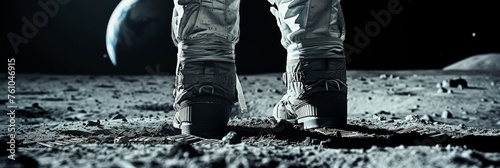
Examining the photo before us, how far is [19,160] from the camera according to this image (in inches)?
36.6

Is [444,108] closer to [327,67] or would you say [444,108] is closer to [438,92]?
[438,92]

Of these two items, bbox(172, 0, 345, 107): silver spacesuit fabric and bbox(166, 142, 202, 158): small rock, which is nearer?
bbox(166, 142, 202, 158): small rock

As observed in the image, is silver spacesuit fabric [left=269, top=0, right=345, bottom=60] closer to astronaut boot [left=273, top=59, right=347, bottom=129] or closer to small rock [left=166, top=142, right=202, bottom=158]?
astronaut boot [left=273, top=59, right=347, bottom=129]

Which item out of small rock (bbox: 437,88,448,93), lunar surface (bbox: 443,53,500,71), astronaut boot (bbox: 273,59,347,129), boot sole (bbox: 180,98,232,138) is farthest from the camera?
lunar surface (bbox: 443,53,500,71)

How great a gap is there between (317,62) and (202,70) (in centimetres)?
42

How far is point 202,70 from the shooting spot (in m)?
1.56

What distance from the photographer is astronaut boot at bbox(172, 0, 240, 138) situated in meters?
1.54

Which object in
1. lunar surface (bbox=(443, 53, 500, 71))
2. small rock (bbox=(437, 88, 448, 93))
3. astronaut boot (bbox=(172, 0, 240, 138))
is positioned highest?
lunar surface (bbox=(443, 53, 500, 71))


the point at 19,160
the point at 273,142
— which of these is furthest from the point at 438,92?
the point at 19,160

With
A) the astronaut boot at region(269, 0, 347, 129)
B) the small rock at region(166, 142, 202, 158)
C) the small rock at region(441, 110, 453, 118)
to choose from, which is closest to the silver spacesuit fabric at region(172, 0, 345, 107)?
the astronaut boot at region(269, 0, 347, 129)

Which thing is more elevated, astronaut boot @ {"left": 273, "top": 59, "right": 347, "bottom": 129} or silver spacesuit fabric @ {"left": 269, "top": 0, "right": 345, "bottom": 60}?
silver spacesuit fabric @ {"left": 269, "top": 0, "right": 345, "bottom": 60}

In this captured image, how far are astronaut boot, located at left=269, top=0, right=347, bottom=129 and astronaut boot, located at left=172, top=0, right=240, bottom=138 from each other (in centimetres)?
27

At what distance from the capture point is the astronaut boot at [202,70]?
5.05ft

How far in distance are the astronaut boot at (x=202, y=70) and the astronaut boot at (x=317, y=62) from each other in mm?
270
